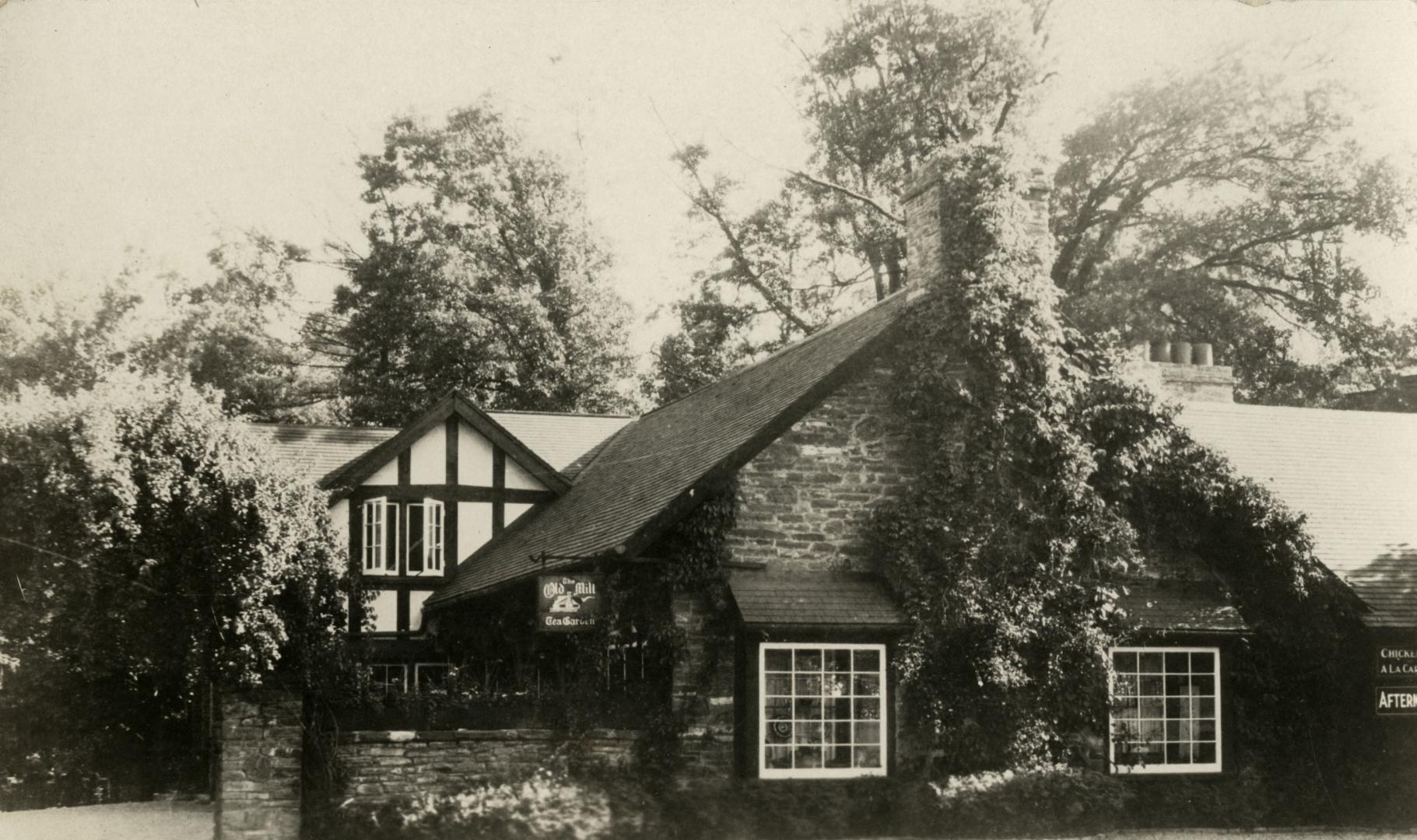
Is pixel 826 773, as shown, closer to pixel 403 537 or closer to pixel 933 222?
pixel 933 222

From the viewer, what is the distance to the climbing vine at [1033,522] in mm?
13906

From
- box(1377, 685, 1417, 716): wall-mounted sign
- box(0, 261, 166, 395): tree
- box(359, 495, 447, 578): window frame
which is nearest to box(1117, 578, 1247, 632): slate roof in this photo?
box(1377, 685, 1417, 716): wall-mounted sign

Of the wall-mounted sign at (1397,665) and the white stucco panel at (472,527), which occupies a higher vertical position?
the white stucco panel at (472,527)

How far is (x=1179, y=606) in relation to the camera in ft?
48.8

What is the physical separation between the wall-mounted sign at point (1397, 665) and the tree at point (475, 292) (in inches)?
899

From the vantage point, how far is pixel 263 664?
42.5 feet

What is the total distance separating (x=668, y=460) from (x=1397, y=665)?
29.8 ft

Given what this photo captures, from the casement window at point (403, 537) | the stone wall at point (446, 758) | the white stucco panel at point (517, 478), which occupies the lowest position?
the stone wall at point (446, 758)

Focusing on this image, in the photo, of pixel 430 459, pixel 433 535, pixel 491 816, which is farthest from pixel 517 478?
pixel 491 816

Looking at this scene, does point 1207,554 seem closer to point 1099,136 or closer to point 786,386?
point 786,386

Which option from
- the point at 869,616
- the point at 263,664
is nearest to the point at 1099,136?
the point at 869,616

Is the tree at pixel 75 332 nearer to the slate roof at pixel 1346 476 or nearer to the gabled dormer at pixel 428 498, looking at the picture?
the gabled dormer at pixel 428 498

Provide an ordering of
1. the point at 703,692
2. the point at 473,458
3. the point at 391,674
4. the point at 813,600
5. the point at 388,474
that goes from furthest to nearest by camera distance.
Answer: the point at 473,458
the point at 388,474
the point at 391,674
the point at 813,600
the point at 703,692

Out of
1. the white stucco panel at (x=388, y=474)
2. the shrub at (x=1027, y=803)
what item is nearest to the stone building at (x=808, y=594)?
the shrub at (x=1027, y=803)
